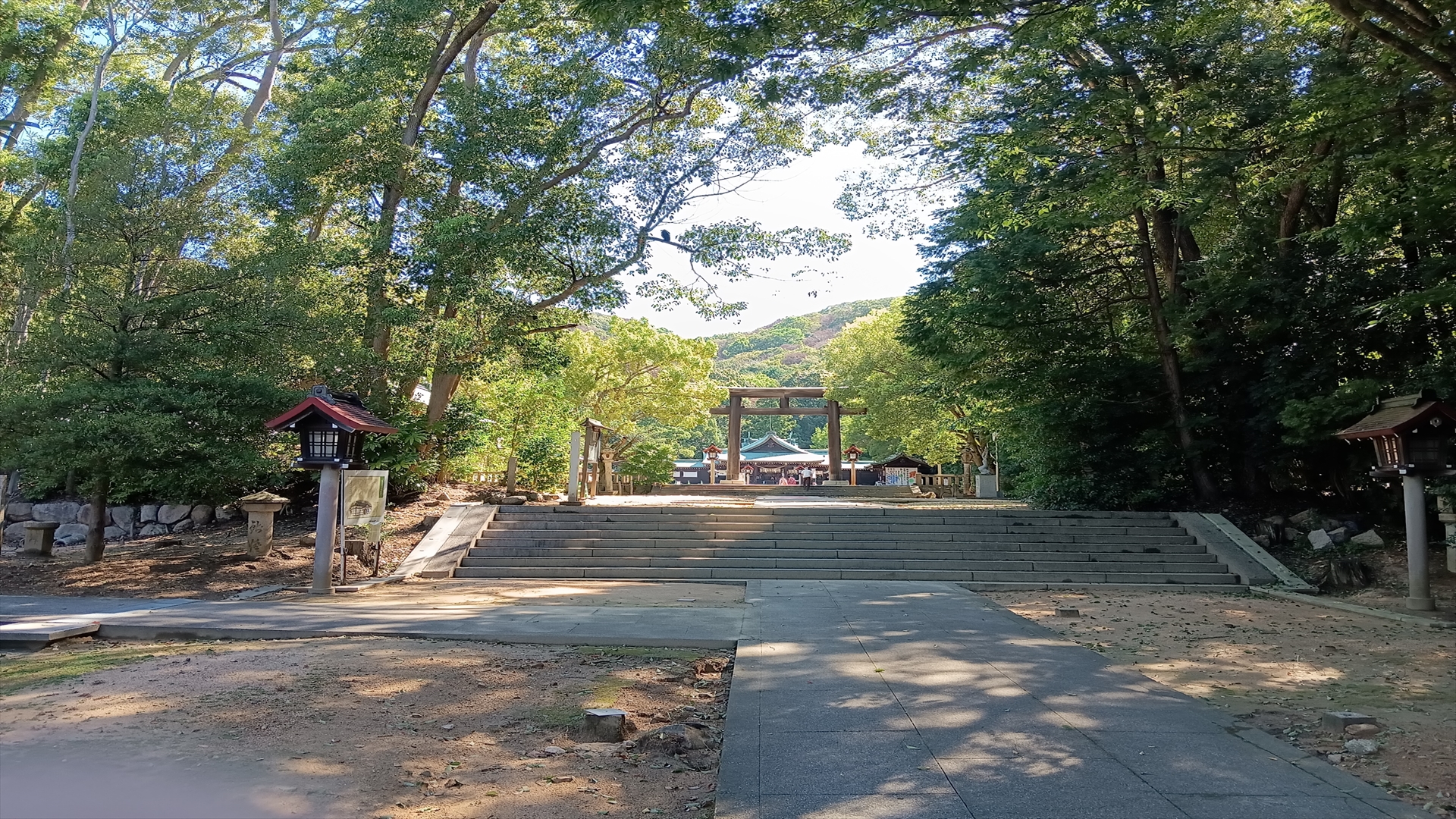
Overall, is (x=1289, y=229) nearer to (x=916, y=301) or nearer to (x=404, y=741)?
(x=916, y=301)

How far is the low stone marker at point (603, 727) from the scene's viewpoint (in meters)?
4.01

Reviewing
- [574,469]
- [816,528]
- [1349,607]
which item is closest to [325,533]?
[574,469]

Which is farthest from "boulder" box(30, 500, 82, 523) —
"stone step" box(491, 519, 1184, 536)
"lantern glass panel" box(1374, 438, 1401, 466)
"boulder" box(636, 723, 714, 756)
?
"lantern glass panel" box(1374, 438, 1401, 466)

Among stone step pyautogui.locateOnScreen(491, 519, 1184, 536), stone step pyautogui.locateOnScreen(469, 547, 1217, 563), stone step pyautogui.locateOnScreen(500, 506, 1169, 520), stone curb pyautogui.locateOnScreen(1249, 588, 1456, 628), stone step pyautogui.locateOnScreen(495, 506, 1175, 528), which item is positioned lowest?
stone curb pyautogui.locateOnScreen(1249, 588, 1456, 628)

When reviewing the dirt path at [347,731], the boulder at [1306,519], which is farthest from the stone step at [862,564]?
the dirt path at [347,731]

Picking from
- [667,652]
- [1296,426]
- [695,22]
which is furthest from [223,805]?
[1296,426]

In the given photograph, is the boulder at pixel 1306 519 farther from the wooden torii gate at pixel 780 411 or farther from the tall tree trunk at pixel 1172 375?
the wooden torii gate at pixel 780 411

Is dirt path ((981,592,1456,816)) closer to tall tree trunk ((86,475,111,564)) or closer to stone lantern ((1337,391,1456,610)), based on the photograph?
stone lantern ((1337,391,1456,610))

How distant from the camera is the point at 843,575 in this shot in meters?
11.9

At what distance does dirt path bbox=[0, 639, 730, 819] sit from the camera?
318 cm

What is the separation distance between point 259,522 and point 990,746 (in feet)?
35.7

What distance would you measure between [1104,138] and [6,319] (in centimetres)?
1970

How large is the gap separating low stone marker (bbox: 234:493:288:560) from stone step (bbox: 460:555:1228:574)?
2660 mm

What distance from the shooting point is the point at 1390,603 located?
9.57 metres
